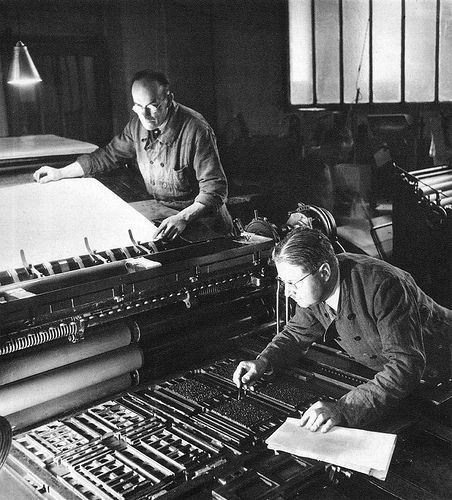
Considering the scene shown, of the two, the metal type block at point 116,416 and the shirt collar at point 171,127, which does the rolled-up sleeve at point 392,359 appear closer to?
the metal type block at point 116,416

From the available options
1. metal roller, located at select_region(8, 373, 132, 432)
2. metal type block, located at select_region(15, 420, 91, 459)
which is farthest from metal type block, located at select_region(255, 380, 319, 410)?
metal type block, located at select_region(15, 420, 91, 459)

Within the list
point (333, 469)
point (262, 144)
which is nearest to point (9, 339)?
point (333, 469)

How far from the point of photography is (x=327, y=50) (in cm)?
688

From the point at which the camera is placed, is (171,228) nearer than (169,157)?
Yes

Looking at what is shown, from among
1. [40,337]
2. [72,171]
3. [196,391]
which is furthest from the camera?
[72,171]

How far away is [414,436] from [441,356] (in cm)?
53

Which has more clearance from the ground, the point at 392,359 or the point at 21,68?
the point at 21,68

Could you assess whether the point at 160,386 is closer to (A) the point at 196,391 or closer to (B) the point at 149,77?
(A) the point at 196,391

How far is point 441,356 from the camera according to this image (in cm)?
256

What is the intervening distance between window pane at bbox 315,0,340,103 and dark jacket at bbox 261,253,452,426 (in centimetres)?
468

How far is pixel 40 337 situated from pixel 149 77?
1.70m

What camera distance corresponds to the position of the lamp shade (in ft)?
9.42

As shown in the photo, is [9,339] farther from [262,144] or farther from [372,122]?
[372,122]

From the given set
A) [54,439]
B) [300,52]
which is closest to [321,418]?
[54,439]
